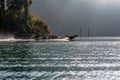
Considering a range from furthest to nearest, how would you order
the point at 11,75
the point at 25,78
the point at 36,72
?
the point at 36,72, the point at 11,75, the point at 25,78

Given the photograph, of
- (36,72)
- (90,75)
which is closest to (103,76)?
(90,75)

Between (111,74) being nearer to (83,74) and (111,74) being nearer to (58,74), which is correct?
(83,74)

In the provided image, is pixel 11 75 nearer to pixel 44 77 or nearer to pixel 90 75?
pixel 44 77

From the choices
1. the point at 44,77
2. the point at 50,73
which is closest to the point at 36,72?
the point at 50,73

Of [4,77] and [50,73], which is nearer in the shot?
[4,77]

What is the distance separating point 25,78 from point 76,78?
256 inches

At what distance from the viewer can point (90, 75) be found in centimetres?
4844

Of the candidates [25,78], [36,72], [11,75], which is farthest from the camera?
[36,72]

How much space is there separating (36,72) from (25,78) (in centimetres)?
682

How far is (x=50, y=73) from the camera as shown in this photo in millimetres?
50531

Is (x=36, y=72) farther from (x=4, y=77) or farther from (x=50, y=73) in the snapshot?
(x=4, y=77)

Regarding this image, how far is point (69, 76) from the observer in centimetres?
4738

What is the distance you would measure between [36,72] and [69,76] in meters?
6.13

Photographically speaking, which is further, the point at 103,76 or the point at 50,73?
the point at 50,73
